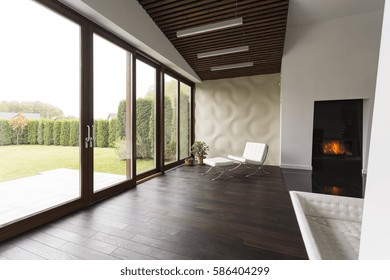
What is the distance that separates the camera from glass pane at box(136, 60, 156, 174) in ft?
14.5

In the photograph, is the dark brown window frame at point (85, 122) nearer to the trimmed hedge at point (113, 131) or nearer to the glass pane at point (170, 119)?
the trimmed hedge at point (113, 131)

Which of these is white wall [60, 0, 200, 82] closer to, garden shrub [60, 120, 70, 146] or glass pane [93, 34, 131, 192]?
glass pane [93, 34, 131, 192]

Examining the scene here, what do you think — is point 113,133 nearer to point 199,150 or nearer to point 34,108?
point 34,108

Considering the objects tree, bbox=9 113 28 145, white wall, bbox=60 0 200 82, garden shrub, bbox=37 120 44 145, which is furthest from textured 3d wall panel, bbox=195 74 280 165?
tree, bbox=9 113 28 145

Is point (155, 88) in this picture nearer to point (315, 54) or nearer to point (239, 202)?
point (239, 202)

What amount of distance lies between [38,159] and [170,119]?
362 cm

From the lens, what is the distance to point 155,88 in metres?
5.05

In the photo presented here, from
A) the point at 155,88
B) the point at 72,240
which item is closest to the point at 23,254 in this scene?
the point at 72,240

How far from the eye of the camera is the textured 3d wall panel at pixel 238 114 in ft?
21.2

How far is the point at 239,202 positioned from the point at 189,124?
14.5 feet

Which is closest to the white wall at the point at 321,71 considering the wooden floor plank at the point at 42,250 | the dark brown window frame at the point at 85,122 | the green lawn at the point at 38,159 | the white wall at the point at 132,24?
the white wall at the point at 132,24

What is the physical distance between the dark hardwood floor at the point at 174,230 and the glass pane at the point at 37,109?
48 cm

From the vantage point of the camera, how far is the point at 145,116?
468 centimetres

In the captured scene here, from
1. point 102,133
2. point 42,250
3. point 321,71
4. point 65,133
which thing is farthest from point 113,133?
point 321,71
